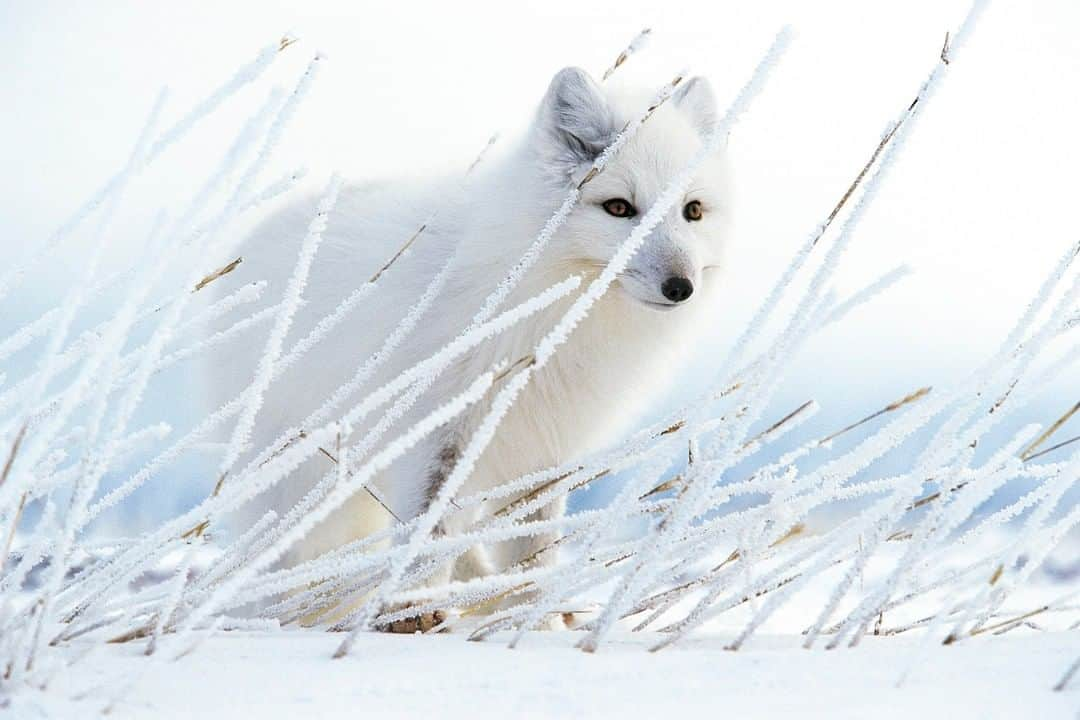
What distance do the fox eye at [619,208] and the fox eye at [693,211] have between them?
0.21 m

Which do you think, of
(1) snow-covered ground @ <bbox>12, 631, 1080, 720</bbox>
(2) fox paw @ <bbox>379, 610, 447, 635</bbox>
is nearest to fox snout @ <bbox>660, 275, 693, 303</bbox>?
(2) fox paw @ <bbox>379, 610, 447, 635</bbox>

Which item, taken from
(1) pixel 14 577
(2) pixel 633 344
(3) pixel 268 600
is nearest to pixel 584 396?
(2) pixel 633 344

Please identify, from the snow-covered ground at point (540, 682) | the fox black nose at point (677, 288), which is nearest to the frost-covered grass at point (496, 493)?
the snow-covered ground at point (540, 682)

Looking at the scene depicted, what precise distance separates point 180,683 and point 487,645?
471 mm

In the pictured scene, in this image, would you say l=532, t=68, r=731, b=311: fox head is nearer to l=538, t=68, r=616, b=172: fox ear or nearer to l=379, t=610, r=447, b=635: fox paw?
l=538, t=68, r=616, b=172: fox ear

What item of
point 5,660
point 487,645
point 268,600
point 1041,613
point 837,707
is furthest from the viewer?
point 268,600

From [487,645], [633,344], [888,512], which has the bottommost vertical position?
[487,645]

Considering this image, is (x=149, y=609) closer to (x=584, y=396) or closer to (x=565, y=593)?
(x=565, y=593)

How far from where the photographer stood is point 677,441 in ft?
5.35

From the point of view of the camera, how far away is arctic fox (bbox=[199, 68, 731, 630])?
3.05m

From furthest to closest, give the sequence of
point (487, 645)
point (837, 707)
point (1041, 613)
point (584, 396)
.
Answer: point (584, 396) < point (1041, 613) < point (487, 645) < point (837, 707)

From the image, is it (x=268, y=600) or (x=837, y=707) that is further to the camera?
(x=268, y=600)

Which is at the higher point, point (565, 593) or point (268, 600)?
point (565, 593)

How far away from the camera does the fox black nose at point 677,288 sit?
2799 millimetres
